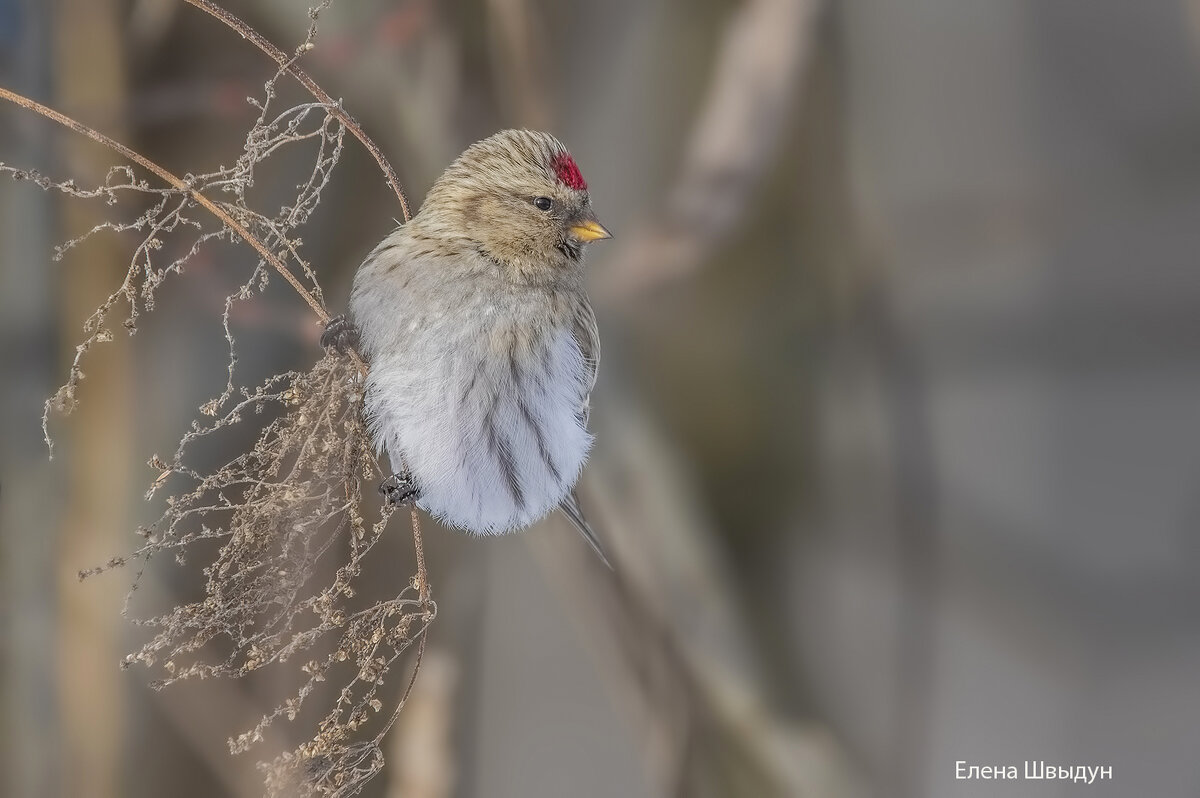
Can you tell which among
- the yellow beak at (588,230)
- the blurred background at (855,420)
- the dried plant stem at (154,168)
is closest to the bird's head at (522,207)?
the yellow beak at (588,230)

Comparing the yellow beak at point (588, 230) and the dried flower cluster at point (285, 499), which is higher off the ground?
the yellow beak at point (588, 230)

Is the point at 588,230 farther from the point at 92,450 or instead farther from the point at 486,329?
the point at 92,450

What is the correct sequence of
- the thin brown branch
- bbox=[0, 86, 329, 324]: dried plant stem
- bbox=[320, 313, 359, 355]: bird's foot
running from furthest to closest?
the thin brown branch
bbox=[320, 313, 359, 355]: bird's foot
bbox=[0, 86, 329, 324]: dried plant stem

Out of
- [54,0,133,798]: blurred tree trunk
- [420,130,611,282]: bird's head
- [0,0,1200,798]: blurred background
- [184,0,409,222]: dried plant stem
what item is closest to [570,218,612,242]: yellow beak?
[420,130,611,282]: bird's head

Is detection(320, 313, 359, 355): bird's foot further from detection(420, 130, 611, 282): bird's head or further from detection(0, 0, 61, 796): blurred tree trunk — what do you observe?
detection(0, 0, 61, 796): blurred tree trunk

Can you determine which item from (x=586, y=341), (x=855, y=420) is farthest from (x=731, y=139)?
(x=586, y=341)

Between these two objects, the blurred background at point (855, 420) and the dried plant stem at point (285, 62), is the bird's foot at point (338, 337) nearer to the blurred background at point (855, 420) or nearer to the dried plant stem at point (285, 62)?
the dried plant stem at point (285, 62)

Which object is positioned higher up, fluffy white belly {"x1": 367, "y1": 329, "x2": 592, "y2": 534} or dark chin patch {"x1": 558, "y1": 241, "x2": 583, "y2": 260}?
dark chin patch {"x1": 558, "y1": 241, "x2": 583, "y2": 260}

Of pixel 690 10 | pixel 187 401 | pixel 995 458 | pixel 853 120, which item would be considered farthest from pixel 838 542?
pixel 187 401
